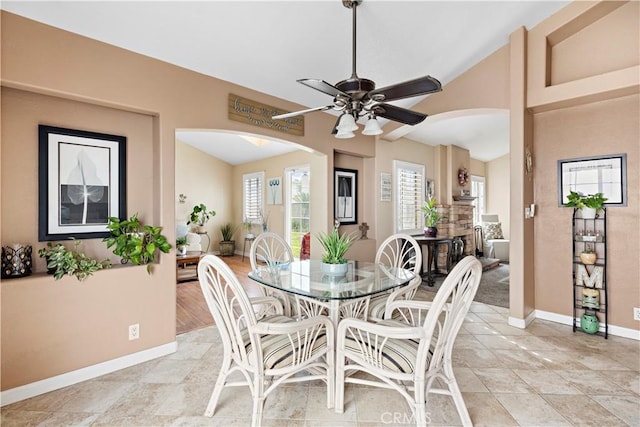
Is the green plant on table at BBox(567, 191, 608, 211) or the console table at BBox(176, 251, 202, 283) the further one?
the console table at BBox(176, 251, 202, 283)

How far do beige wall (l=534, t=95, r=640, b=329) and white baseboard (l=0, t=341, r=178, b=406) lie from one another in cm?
409

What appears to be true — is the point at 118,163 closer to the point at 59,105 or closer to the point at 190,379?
the point at 59,105

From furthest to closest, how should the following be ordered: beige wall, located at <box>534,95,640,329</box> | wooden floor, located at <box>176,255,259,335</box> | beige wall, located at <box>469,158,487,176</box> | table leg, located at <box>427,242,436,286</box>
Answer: beige wall, located at <box>469,158,487,176</box> → table leg, located at <box>427,242,436,286</box> → wooden floor, located at <box>176,255,259,335</box> → beige wall, located at <box>534,95,640,329</box>

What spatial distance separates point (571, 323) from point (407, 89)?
3.28 metres

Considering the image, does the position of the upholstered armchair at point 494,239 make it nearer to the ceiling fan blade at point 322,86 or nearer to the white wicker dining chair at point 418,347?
the white wicker dining chair at point 418,347

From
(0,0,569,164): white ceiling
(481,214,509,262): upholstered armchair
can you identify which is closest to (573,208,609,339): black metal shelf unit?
(0,0,569,164): white ceiling

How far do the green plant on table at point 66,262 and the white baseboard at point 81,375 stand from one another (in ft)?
2.32

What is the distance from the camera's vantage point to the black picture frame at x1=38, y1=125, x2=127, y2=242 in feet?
7.23

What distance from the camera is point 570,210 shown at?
3.32m

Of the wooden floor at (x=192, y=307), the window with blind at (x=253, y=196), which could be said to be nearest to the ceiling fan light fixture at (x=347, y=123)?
the wooden floor at (x=192, y=307)

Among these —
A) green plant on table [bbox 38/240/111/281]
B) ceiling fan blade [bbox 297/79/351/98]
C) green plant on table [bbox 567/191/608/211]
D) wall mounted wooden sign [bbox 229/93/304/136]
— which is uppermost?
wall mounted wooden sign [bbox 229/93/304/136]

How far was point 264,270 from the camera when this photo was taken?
253 centimetres

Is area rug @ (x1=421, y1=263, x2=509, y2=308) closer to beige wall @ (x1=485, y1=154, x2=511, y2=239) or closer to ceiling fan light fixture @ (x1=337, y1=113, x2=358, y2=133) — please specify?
beige wall @ (x1=485, y1=154, x2=511, y2=239)

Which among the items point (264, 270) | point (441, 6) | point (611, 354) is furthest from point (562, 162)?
point (264, 270)
